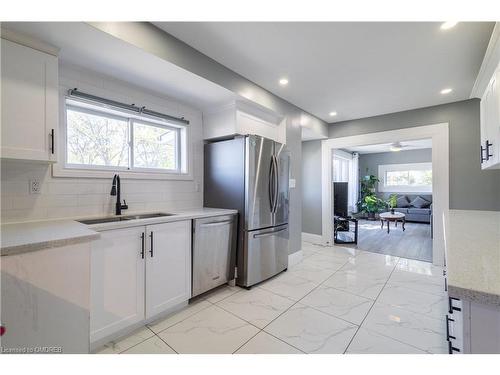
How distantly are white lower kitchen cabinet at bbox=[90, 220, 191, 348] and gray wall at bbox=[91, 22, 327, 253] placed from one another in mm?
1426

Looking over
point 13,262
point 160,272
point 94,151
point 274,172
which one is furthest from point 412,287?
point 94,151

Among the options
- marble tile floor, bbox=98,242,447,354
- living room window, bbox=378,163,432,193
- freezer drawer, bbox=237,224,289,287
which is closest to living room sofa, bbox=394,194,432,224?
living room window, bbox=378,163,432,193

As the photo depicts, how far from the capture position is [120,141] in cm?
237

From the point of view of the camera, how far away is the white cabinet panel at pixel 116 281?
1601 mm

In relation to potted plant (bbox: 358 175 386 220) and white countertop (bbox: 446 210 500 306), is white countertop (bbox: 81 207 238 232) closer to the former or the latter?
white countertop (bbox: 446 210 500 306)

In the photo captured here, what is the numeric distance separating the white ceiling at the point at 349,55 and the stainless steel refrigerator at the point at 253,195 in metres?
0.81

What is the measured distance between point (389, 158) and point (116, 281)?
A: 9.63 meters

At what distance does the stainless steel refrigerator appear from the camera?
2.61 metres

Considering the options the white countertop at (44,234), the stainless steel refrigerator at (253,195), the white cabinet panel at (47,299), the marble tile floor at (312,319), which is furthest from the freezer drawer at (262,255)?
the white cabinet panel at (47,299)

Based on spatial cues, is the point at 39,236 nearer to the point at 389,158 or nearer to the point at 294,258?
the point at 294,258

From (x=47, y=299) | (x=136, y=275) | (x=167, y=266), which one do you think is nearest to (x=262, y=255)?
(x=167, y=266)

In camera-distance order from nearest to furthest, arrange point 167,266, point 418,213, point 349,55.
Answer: point 167,266, point 349,55, point 418,213
